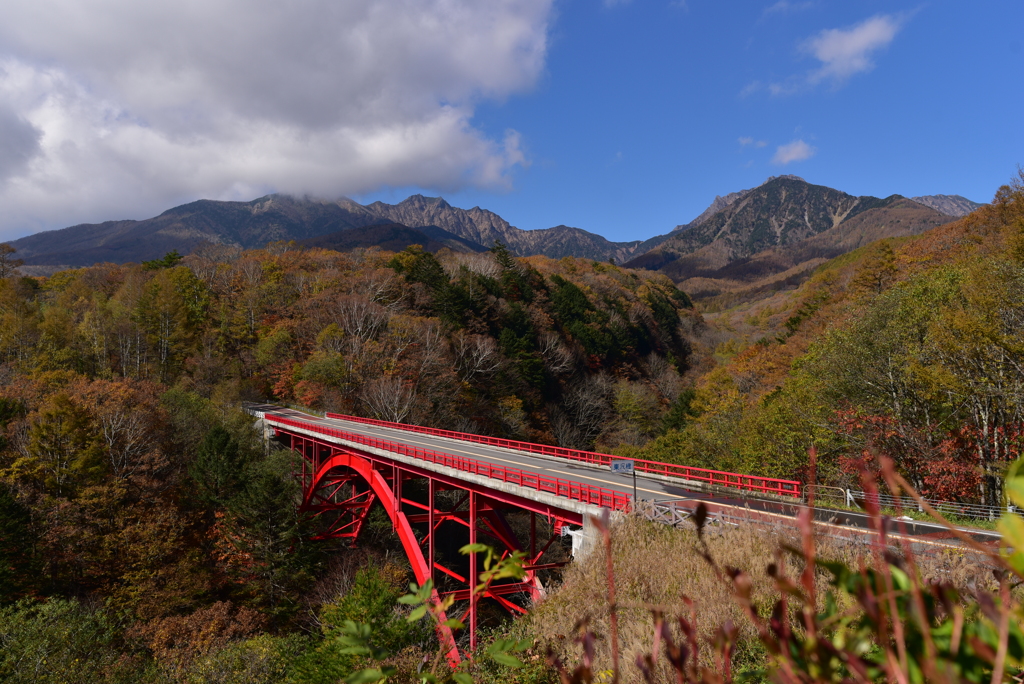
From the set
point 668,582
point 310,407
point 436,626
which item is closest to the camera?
point 436,626

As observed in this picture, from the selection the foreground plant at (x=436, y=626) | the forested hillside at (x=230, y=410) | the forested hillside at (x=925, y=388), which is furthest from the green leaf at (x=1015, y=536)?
the forested hillside at (x=925, y=388)

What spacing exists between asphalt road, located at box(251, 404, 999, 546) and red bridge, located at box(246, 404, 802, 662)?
0.06m

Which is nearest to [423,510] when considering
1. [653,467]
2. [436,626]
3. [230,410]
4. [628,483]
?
[653,467]

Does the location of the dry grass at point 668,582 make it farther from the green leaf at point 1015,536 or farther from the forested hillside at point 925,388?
the green leaf at point 1015,536

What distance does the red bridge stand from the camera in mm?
13695

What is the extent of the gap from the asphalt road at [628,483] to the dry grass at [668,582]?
634 mm

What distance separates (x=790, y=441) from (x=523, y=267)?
6021 cm

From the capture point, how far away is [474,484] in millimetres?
17250

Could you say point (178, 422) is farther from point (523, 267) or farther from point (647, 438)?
point (523, 267)

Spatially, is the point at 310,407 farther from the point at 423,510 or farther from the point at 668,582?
the point at 668,582

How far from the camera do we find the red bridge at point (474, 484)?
539 inches

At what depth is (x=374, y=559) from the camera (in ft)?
94.2

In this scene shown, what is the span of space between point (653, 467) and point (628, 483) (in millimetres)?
3001

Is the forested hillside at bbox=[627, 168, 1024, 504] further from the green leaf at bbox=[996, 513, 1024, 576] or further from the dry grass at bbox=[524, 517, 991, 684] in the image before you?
the green leaf at bbox=[996, 513, 1024, 576]
